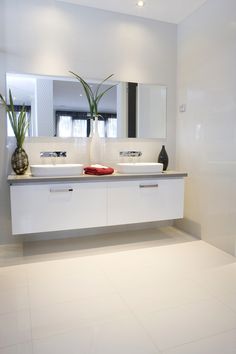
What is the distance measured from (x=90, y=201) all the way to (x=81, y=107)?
3.81 ft

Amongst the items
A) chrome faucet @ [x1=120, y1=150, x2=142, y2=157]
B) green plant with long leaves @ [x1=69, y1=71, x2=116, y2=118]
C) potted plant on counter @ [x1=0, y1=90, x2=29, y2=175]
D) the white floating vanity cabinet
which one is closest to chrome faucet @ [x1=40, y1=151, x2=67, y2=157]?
potted plant on counter @ [x1=0, y1=90, x2=29, y2=175]

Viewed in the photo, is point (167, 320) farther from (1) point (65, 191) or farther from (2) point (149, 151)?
(2) point (149, 151)

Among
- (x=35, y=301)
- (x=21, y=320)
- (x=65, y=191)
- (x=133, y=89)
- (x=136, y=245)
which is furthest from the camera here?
(x=133, y=89)

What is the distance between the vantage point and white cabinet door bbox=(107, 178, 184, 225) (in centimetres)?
279

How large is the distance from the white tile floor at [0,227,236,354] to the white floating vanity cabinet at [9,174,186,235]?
0.35 meters

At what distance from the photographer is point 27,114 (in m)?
2.92

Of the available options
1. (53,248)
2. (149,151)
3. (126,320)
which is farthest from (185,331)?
(149,151)

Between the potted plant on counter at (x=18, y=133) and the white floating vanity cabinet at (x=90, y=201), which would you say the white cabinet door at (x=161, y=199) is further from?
the potted plant on counter at (x=18, y=133)

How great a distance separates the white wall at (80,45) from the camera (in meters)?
2.85

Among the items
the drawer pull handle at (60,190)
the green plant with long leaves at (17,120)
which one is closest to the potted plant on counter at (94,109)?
the drawer pull handle at (60,190)

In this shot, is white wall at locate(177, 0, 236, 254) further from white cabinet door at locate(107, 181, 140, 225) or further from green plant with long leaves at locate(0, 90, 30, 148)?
green plant with long leaves at locate(0, 90, 30, 148)

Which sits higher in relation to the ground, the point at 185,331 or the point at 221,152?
the point at 221,152

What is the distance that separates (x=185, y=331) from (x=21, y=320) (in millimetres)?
975

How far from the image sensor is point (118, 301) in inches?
75.8
